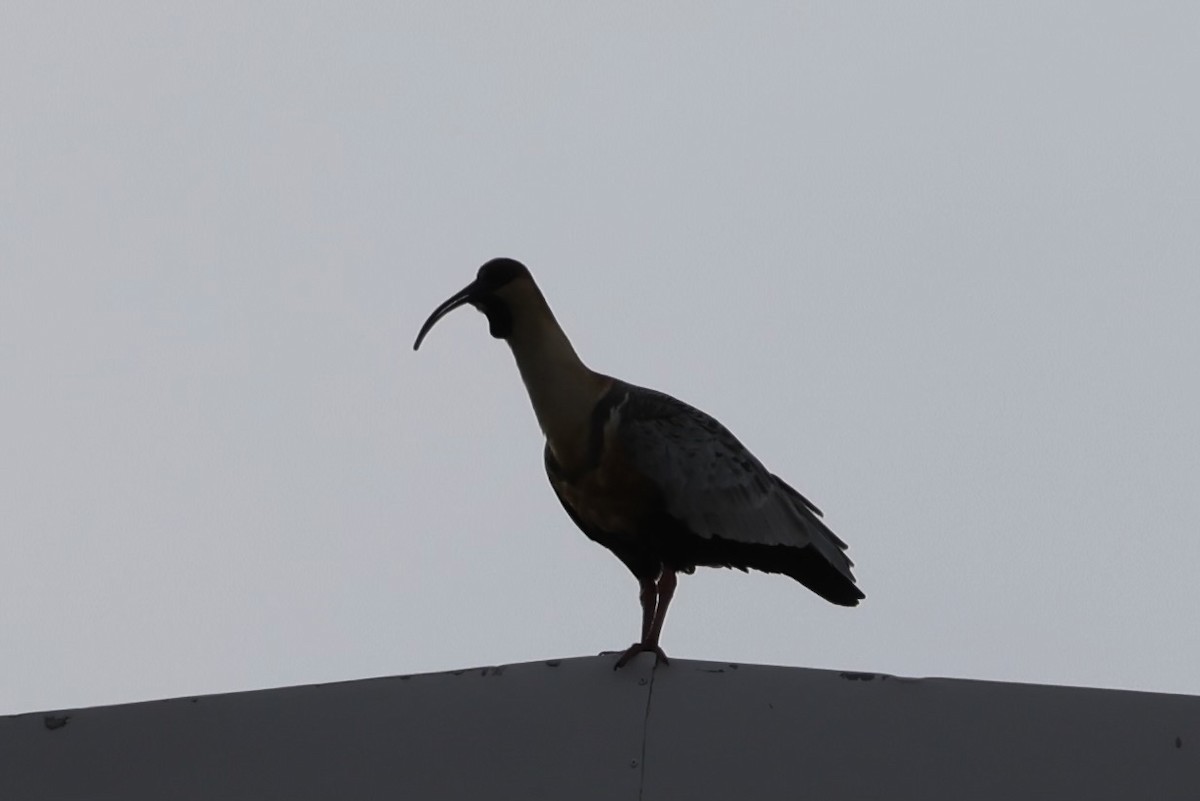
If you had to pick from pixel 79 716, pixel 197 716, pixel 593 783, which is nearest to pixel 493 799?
pixel 593 783

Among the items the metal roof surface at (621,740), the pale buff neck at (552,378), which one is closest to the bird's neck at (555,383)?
the pale buff neck at (552,378)

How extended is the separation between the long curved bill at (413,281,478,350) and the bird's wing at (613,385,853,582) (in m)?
0.64

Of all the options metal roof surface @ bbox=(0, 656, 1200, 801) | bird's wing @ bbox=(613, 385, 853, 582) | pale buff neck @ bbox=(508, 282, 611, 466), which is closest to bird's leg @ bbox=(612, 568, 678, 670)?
bird's wing @ bbox=(613, 385, 853, 582)

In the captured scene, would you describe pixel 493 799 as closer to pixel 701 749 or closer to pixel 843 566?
pixel 701 749

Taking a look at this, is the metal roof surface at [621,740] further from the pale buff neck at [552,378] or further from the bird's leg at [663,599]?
the pale buff neck at [552,378]

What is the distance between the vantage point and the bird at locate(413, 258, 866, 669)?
551 centimetres

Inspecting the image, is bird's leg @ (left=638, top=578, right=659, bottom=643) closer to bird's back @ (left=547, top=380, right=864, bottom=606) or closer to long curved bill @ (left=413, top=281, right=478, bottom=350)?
bird's back @ (left=547, top=380, right=864, bottom=606)

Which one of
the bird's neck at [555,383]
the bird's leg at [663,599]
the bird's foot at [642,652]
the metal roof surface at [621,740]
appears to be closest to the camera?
the metal roof surface at [621,740]

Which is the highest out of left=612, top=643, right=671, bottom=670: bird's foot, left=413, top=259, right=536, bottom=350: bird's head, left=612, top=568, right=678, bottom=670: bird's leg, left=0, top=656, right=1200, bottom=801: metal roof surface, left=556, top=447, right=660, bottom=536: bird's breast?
left=413, top=259, right=536, bottom=350: bird's head

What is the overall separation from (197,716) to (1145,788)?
7.55 ft

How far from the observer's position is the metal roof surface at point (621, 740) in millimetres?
3840

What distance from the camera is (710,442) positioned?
5.82 meters

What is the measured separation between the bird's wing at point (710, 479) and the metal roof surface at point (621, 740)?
4.81 ft

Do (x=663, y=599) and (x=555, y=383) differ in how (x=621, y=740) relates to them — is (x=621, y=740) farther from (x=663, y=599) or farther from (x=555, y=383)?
(x=555, y=383)
